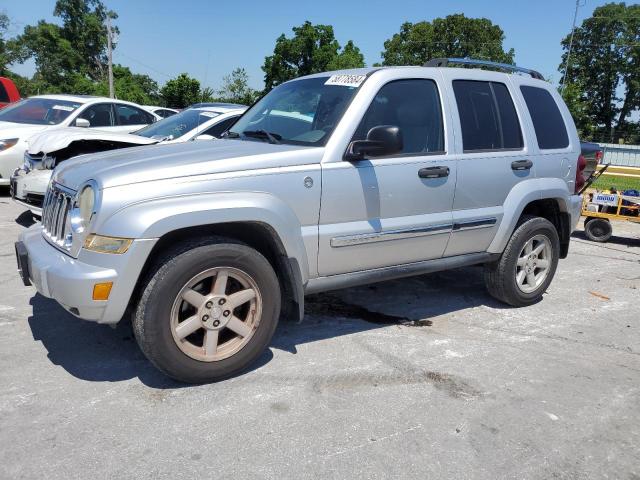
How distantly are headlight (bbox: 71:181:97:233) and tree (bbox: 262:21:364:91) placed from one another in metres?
53.4

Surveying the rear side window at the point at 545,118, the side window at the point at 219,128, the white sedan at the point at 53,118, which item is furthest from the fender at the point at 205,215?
the white sedan at the point at 53,118

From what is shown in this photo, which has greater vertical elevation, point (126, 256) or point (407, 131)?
point (407, 131)

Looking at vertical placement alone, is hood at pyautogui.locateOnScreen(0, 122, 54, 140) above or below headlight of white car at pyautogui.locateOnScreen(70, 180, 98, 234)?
above

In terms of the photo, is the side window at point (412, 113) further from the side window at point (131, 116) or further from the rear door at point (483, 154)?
the side window at point (131, 116)

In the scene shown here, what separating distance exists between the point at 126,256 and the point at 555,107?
416 cm

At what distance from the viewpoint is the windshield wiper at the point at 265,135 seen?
390 centimetres

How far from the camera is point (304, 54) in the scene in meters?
55.7

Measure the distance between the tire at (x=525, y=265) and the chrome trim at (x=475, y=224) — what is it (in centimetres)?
39

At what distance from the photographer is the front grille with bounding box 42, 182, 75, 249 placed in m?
3.28

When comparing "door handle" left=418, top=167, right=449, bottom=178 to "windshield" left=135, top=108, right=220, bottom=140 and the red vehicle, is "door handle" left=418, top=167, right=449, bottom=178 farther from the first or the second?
the red vehicle

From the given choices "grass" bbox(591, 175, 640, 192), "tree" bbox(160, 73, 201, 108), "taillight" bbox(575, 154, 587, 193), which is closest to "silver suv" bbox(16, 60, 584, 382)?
"taillight" bbox(575, 154, 587, 193)

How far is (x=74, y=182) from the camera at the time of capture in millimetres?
3334

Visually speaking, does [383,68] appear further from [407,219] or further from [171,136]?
[171,136]

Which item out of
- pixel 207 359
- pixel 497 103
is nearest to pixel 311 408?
pixel 207 359
